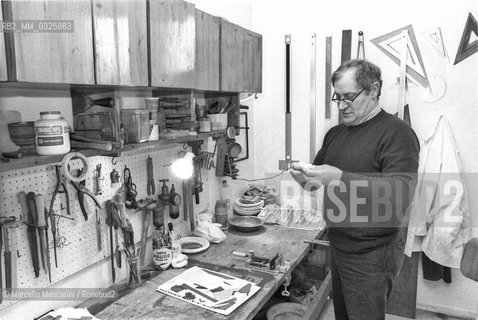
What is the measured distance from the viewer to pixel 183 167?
6.23 feet

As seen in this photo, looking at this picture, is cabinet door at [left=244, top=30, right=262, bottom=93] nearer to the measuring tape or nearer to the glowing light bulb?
the glowing light bulb

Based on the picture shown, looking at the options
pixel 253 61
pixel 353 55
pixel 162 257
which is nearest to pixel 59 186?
pixel 162 257

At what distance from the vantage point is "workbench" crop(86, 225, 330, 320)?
4.51 ft

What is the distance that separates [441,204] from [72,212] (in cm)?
235

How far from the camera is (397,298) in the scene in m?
2.72

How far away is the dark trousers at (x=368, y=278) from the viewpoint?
1.66 m

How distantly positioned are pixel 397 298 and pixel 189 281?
6.10 feet

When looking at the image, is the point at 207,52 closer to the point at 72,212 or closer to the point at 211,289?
A: the point at 72,212

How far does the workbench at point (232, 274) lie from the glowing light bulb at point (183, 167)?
0.43m

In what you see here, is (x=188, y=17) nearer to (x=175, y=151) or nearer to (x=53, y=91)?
(x=53, y=91)

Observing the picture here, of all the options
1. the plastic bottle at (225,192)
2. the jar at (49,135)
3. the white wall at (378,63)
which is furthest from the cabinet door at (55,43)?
the white wall at (378,63)

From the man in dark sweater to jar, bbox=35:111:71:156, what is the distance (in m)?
1.00

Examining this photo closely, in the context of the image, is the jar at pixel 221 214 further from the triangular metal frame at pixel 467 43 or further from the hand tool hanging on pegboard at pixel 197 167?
the triangular metal frame at pixel 467 43

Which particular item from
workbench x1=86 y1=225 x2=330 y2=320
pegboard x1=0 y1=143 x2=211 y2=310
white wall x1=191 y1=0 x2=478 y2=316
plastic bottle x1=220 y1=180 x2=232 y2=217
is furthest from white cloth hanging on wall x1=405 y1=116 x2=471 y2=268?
pegboard x1=0 y1=143 x2=211 y2=310
